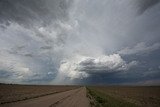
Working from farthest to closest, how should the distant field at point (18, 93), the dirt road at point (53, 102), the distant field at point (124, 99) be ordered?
the distant field at point (18, 93) → the distant field at point (124, 99) → the dirt road at point (53, 102)

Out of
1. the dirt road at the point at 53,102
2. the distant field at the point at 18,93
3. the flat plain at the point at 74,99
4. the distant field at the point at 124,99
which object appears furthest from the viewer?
the distant field at the point at 18,93

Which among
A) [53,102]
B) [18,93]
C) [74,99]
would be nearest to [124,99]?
[74,99]

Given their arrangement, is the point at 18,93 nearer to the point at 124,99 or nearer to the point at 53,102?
the point at 53,102

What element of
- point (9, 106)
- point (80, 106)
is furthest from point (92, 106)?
point (9, 106)

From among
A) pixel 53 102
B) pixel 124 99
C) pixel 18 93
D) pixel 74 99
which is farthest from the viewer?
pixel 18 93

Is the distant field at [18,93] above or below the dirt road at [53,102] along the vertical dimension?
above

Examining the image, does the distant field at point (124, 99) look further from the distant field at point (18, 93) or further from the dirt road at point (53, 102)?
the distant field at point (18, 93)

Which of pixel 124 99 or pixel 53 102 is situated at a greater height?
pixel 124 99

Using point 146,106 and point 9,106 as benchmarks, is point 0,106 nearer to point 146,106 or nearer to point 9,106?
point 9,106

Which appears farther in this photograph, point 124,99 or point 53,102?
point 124,99

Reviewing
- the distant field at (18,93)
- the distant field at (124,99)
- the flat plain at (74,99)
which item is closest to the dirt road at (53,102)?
the flat plain at (74,99)

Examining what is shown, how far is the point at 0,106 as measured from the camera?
19.8 meters

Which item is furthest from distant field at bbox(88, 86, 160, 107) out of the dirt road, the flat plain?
the dirt road

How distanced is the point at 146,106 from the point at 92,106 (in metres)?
10.8
